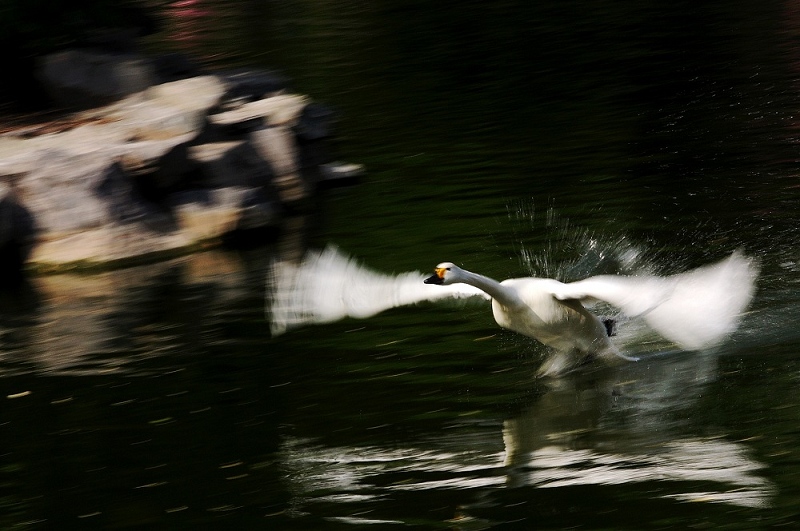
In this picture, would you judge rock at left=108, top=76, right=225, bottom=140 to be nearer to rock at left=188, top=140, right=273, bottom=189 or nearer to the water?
rock at left=188, top=140, right=273, bottom=189

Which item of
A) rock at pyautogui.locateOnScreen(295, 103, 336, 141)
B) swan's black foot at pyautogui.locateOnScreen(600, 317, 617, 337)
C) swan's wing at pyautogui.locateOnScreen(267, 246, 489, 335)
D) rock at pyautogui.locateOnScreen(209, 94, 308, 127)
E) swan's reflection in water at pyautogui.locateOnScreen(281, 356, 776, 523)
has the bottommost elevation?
swan's reflection in water at pyautogui.locateOnScreen(281, 356, 776, 523)

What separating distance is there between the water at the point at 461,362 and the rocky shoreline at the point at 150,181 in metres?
0.51

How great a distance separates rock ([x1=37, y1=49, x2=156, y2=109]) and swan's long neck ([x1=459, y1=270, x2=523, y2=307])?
10.3 meters

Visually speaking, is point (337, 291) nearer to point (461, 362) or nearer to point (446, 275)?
point (446, 275)

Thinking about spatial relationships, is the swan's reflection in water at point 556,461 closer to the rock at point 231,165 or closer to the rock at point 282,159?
the rock at point 231,165

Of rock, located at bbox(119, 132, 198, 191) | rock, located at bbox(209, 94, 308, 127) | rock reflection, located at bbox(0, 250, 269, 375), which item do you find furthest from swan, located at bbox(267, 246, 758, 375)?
rock, located at bbox(209, 94, 308, 127)

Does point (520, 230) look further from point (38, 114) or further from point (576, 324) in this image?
point (38, 114)

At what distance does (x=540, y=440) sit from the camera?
7805 mm

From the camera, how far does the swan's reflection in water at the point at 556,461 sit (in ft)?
22.3

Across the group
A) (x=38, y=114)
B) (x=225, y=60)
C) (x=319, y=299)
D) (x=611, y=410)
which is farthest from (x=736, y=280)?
(x=225, y=60)

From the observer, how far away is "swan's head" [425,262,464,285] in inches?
332

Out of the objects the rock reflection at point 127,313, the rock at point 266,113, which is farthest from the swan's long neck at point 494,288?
the rock at point 266,113

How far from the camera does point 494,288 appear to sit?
27.7ft

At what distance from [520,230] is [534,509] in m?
5.99
